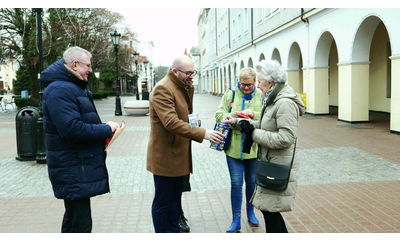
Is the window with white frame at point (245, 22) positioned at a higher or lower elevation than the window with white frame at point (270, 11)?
higher

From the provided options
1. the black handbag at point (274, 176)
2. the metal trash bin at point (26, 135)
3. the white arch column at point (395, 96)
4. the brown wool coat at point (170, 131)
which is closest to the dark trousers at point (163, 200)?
the brown wool coat at point (170, 131)

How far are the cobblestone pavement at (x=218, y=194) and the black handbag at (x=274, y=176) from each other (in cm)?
117

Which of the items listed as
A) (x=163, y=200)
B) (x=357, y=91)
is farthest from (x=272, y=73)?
(x=357, y=91)

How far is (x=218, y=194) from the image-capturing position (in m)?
5.71

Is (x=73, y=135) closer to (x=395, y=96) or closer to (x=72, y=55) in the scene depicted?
(x=72, y=55)

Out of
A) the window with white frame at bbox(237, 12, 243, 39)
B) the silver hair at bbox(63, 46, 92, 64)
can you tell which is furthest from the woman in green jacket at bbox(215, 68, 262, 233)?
the window with white frame at bbox(237, 12, 243, 39)

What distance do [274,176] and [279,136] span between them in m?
0.34

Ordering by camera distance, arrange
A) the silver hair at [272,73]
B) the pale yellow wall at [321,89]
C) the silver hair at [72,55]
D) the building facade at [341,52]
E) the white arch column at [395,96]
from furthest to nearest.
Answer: the pale yellow wall at [321,89]
the building facade at [341,52]
the white arch column at [395,96]
the silver hair at [272,73]
the silver hair at [72,55]

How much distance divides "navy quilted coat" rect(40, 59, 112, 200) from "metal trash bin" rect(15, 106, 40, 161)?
5.94 meters

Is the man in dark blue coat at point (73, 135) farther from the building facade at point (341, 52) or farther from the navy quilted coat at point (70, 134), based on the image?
the building facade at point (341, 52)

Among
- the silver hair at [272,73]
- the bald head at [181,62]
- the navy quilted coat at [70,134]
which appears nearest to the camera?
the navy quilted coat at [70,134]

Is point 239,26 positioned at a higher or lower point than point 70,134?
higher

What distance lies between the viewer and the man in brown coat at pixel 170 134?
346 centimetres

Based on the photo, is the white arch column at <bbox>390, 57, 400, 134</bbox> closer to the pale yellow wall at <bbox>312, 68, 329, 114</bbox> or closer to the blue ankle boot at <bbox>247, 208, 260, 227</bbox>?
the pale yellow wall at <bbox>312, 68, 329, 114</bbox>
